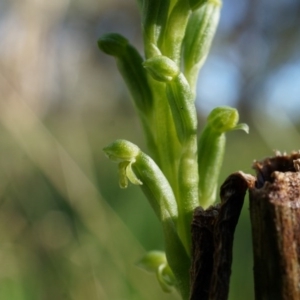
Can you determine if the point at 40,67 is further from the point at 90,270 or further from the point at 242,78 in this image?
the point at 90,270

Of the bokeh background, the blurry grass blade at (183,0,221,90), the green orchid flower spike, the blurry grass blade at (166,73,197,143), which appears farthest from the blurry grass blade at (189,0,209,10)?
the bokeh background

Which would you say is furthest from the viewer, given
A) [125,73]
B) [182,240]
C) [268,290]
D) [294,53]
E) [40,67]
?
[294,53]

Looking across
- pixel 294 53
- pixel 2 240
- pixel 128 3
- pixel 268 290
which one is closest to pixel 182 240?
pixel 268 290

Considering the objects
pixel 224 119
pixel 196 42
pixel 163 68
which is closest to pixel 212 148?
pixel 224 119

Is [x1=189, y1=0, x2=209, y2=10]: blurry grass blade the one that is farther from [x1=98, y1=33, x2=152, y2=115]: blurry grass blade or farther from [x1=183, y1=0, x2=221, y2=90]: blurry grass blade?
→ [x1=98, y1=33, x2=152, y2=115]: blurry grass blade

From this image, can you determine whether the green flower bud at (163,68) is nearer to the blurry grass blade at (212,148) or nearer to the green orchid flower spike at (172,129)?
the green orchid flower spike at (172,129)

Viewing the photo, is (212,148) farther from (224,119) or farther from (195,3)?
(195,3)
